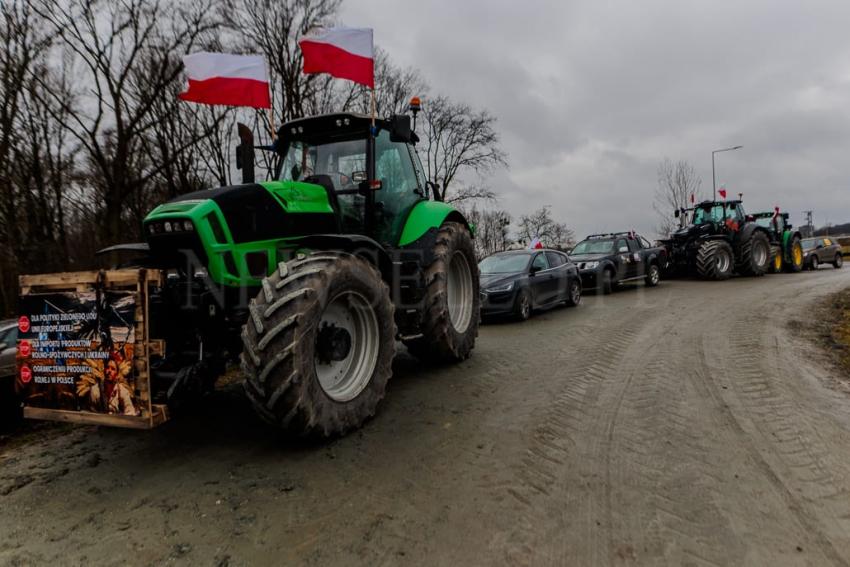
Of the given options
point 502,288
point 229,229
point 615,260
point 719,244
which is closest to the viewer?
point 229,229

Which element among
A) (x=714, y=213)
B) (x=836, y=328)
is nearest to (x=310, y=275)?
(x=836, y=328)

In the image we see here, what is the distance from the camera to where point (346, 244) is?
177 inches

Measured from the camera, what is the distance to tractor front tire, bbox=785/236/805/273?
19.5m

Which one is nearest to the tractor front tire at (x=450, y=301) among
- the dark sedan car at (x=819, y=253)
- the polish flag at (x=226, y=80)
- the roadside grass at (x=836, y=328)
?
the polish flag at (x=226, y=80)

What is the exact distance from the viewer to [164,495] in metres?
3.31

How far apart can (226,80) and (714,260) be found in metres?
15.5

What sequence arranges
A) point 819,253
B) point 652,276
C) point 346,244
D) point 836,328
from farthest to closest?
point 819,253
point 652,276
point 836,328
point 346,244

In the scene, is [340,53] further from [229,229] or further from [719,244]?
[719,244]

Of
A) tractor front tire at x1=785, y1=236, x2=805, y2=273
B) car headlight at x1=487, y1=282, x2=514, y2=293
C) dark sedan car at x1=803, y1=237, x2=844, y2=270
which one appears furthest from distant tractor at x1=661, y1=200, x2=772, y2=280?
car headlight at x1=487, y1=282, x2=514, y2=293

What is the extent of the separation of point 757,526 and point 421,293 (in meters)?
3.69

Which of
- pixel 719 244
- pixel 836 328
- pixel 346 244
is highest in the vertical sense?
pixel 719 244

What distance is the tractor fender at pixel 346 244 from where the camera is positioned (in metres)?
4.38

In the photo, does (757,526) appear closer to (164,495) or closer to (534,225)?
(164,495)

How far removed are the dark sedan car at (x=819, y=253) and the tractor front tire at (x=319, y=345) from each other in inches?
910
